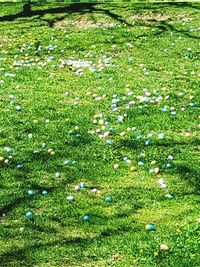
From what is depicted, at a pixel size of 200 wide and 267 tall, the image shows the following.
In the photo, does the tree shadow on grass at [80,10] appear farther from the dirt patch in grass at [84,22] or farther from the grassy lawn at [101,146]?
the grassy lawn at [101,146]

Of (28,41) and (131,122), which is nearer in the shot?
(131,122)

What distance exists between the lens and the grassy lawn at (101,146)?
17.6 ft

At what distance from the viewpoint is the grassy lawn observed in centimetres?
538

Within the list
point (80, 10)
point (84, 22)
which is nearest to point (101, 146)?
point (84, 22)

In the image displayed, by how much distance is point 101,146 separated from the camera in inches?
292

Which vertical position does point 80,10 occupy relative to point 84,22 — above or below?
above

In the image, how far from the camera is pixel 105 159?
7.07 metres

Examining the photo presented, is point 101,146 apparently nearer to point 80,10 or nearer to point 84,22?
point 84,22

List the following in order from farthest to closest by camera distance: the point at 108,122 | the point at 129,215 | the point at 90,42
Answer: the point at 90,42 < the point at 108,122 < the point at 129,215

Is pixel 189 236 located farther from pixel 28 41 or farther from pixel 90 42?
pixel 28 41

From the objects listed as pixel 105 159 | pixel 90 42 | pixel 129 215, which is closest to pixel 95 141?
pixel 105 159

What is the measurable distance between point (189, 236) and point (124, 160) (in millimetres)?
1994

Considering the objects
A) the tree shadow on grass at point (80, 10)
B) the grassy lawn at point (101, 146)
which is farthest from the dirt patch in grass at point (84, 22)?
the grassy lawn at point (101, 146)

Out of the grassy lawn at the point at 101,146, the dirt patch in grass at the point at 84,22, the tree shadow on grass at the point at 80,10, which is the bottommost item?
the grassy lawn at the point at 101,146
